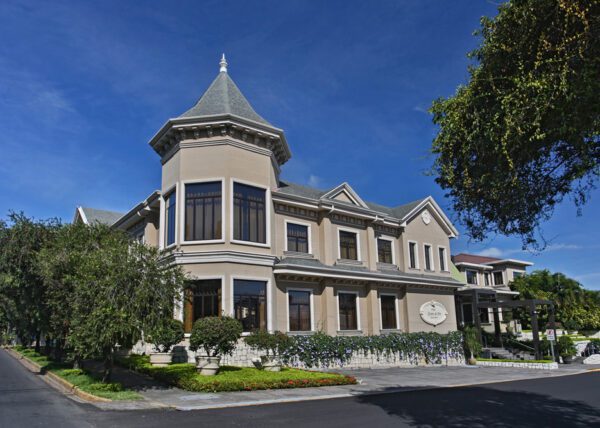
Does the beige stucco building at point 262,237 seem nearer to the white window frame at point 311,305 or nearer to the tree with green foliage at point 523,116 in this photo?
the white window frame at point 311,305

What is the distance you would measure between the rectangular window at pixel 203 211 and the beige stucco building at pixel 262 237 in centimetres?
4

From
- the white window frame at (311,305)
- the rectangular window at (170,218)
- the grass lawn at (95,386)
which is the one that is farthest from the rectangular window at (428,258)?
the grass lawn at (95,386)

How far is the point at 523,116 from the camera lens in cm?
785

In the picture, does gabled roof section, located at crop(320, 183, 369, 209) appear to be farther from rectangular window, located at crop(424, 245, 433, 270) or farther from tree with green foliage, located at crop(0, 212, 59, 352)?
tree with green foliage, located at crop(0, 212, 59, 352)

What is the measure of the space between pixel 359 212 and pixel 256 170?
750 centimetres

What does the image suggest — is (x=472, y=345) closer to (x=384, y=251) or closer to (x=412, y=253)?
(x=412, y=253)

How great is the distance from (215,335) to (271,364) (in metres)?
3.32

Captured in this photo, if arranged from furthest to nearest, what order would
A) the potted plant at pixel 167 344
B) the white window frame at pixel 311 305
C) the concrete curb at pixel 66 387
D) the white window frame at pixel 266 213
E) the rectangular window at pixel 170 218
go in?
the white window frame at pixel 311 305 → the rectangular window at pixel 170 218 → the white window frame at pixel 266 213 → the potted plant at pixel 167 344 → the concrete curb at pixel 66 387

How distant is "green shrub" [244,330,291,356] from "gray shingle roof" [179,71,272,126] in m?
9.94

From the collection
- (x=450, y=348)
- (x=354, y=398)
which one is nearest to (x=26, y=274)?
(x=354, y=398)

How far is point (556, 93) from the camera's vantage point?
7.37 meters

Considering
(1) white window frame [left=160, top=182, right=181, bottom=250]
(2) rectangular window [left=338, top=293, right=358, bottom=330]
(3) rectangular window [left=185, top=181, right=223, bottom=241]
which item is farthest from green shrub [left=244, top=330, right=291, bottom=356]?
(2) rectangular window [left=338, top=293, right=358, bottom=330]

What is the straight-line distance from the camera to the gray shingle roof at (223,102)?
74.8 feet

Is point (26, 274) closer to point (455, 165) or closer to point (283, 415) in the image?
point (283, 415)
